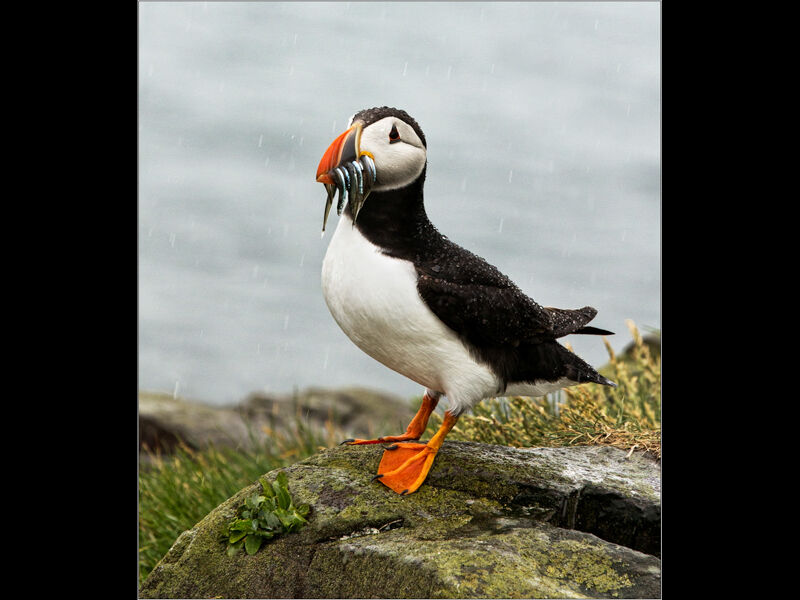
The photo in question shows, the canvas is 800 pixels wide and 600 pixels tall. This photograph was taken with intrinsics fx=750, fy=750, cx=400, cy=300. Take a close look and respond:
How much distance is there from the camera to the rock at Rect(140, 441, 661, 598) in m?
3.43

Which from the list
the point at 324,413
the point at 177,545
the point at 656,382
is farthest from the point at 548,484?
the point at 324,413

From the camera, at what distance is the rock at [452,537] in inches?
135

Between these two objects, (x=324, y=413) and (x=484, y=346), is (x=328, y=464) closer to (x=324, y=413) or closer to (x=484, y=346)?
(x=484, y=346)

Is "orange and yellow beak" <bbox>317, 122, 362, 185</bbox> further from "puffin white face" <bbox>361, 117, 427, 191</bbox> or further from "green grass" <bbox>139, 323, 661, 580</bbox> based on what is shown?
"green grass" <bbox>139, 323, 661, 580</bbox>

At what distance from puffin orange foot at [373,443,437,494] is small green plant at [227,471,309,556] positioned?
493mm

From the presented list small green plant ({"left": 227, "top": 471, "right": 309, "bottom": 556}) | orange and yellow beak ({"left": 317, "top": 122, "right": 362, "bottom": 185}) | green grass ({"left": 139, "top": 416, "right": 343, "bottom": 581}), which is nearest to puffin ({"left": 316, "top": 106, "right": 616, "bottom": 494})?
orange and yellow beak ({"left": 317, "top": 122, "right": 362, "bottom": 185})

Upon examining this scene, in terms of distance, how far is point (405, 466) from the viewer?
421cm

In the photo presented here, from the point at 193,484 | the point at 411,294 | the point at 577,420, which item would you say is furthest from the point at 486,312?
the point at 193,484

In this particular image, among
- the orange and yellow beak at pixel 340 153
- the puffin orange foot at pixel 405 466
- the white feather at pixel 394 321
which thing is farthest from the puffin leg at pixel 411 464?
the orange and yellow beak at pixel 340 153

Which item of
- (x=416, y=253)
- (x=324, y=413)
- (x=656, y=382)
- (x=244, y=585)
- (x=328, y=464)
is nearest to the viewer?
(x=244, y=585)

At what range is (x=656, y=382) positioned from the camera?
6.48m

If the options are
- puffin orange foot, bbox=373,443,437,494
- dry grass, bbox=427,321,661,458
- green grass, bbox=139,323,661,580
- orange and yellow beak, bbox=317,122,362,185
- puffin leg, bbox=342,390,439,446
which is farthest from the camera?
green grass, bbox=139,323,661,580

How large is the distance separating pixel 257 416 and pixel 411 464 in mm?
7115

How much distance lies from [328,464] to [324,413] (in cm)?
692
